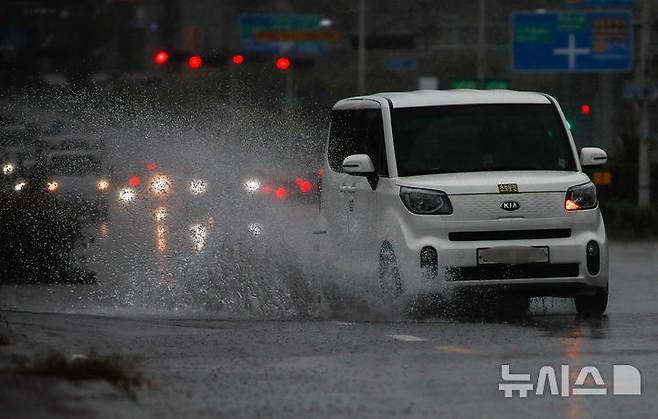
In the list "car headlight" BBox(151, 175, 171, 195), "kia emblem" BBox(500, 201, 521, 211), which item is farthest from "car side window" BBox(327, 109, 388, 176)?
"car headlight" BBox(151, 175, 171, 195)

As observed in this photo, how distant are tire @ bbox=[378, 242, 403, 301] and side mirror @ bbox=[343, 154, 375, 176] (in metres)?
0.71

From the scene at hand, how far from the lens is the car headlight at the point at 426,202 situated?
14.9 m

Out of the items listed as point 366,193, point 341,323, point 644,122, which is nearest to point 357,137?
point 366,193

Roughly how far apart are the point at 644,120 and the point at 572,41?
1059 centimetres

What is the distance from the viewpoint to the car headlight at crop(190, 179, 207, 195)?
19536 millimetres

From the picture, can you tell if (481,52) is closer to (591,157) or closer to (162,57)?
(162,57)

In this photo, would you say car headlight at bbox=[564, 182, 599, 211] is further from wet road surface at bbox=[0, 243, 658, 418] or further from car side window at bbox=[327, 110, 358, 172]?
car side window at bbox=[327, 110, 358, 172]

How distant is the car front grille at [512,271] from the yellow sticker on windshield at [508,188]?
0.58 meters

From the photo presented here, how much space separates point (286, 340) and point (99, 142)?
1083 centimetres

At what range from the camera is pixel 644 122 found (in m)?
37.4

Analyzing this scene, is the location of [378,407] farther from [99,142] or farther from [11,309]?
[99,142]

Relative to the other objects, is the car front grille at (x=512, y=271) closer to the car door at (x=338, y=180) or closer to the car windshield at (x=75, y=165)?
the car door at (x=338, y=180)

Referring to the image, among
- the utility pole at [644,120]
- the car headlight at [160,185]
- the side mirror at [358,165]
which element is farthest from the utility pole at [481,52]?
the side mirror at [358,165]

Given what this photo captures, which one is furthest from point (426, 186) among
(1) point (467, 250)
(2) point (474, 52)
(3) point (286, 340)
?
(2) point (474, 52)
